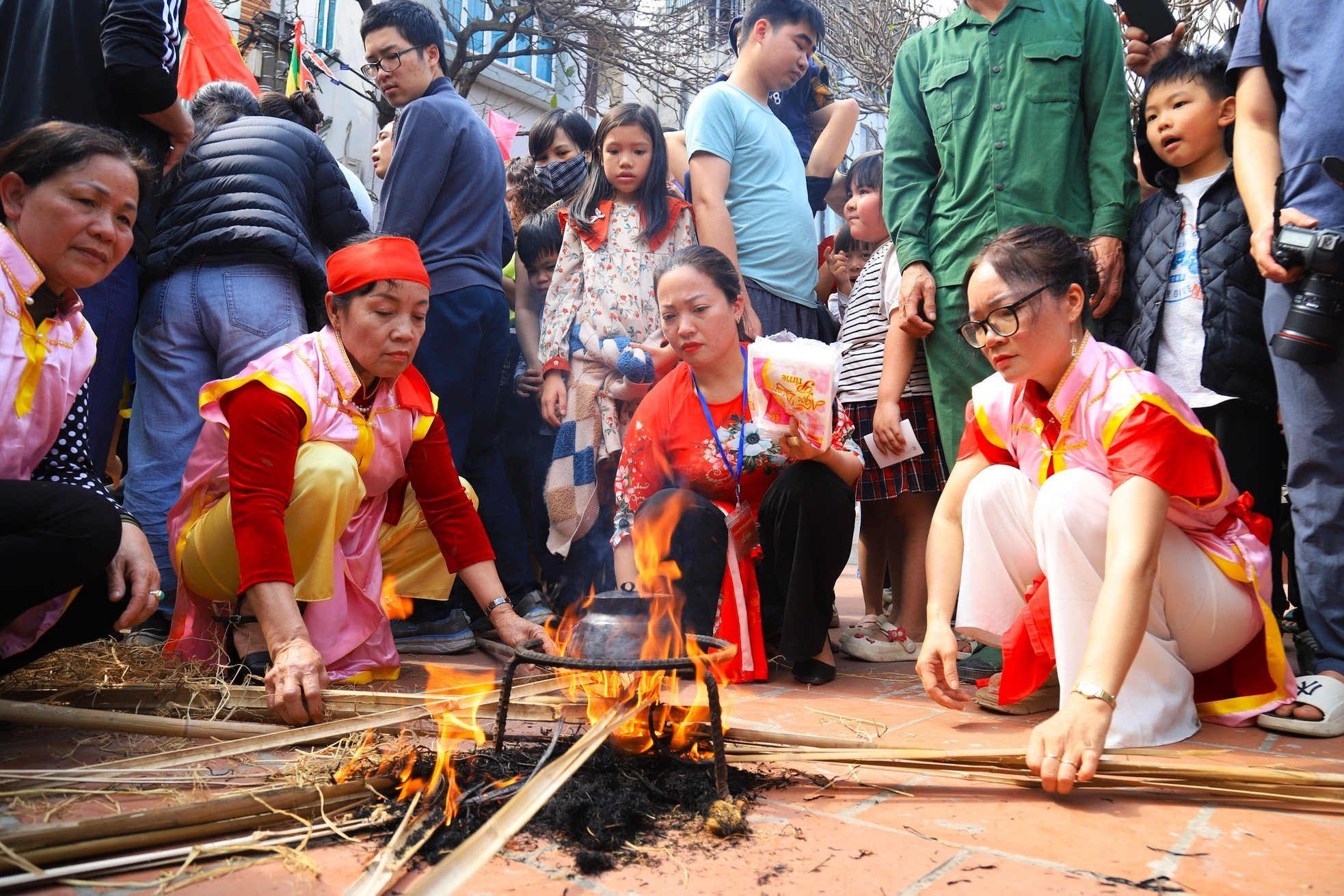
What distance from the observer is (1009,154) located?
133 inches

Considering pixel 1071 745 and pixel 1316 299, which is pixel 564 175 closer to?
pixel 1316 299

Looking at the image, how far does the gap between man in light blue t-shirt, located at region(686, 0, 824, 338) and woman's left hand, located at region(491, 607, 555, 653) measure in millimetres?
1778

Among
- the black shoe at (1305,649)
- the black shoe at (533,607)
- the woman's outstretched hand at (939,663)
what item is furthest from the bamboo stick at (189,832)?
the black shoe at (1305,649)

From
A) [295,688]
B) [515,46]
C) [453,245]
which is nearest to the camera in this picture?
[295,688]

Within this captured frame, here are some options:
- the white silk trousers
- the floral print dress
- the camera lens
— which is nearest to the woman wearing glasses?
the white silk trousers

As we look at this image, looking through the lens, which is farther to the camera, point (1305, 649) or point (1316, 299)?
point (1305, 649)

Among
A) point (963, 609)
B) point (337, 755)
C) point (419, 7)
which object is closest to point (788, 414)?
point (963, 609)

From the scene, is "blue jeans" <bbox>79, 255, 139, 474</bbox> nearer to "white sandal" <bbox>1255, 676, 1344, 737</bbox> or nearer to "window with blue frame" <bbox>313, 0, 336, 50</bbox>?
"white sandal" <bbox>1255, 676, 1344, 737</bbox>

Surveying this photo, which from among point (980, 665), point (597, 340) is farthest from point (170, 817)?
point (597, 340)

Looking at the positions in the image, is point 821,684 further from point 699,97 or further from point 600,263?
point 699,97

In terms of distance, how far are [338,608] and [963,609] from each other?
76.0 inches

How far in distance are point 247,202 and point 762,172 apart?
2.13m

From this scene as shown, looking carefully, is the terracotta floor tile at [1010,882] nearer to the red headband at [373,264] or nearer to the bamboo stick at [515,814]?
the bamboo stick at [515,814]

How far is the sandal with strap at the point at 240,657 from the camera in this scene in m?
2.85
